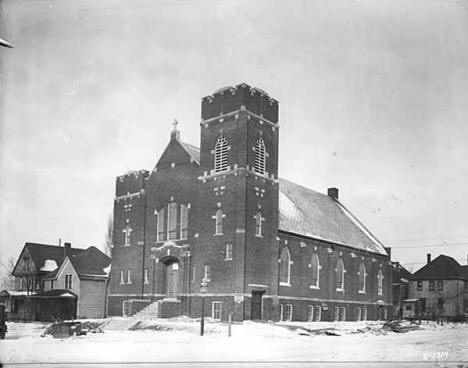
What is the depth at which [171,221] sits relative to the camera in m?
43.3

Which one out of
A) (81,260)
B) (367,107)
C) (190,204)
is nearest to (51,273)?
(81,260)

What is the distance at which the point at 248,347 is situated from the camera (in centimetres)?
2630

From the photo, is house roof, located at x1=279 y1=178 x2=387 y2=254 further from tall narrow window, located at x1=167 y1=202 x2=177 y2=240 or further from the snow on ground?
the snow on ground

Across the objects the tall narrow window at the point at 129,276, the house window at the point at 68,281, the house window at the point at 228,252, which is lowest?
the house window at the point at 68,281

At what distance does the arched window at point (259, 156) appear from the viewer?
129 ft

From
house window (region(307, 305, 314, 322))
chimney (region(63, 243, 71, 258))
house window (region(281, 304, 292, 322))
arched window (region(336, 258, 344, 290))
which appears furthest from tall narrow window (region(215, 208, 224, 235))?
chimney (region(63, 243, 71, 258))

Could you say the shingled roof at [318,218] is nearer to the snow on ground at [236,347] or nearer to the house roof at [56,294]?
the snow on ground at [236,347]

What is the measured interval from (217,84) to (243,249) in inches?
497

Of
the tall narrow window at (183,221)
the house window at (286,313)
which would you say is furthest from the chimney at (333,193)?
the tall narrow window at (183,221)

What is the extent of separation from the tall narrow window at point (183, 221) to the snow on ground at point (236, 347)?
8719 mm

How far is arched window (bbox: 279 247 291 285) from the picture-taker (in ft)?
138

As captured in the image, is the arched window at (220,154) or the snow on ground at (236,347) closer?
the snow on ground at (236,347)

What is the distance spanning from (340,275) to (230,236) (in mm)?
14657

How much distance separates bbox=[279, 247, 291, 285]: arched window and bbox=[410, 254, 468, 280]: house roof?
59.3ft
